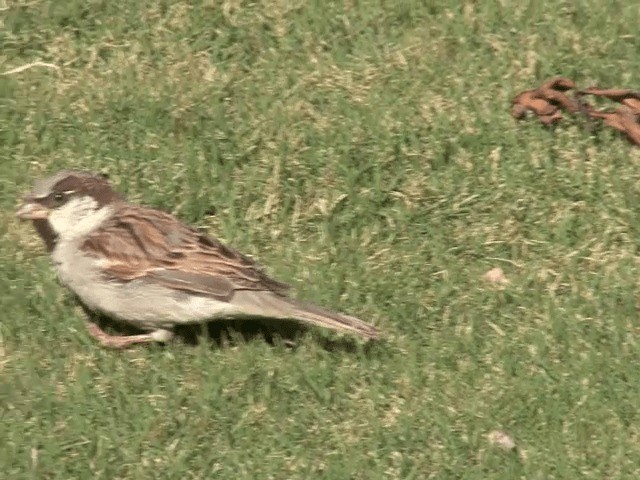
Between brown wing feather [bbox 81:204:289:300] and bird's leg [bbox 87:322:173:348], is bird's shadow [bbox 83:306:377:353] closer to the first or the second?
bird's leg [bbox 87:322:173:348]

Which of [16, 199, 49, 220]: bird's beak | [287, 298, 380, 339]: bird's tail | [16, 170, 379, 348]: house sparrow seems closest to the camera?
[287, 298, 380, 339]: bird's tail

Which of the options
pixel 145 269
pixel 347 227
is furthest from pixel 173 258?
pixel 347 227

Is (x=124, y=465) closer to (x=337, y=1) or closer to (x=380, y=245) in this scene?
(x=380, y=245)

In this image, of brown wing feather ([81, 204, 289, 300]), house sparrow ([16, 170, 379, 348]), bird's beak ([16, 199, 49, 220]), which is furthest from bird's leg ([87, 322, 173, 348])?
bird's beak ([16, 199, 49, 220])

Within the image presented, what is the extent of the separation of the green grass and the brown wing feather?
0.27 meters

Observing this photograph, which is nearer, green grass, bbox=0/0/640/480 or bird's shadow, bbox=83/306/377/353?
green grass, bbox=0/0/640/480

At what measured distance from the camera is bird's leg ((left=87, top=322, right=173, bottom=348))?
6.21m

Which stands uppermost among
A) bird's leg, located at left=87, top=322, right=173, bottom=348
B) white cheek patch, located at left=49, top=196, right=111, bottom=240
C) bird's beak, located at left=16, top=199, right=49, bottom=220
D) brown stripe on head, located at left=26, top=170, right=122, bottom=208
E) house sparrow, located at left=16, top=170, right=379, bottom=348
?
brown stripe on head, located at left=26, top=170, right=122, bottom=208

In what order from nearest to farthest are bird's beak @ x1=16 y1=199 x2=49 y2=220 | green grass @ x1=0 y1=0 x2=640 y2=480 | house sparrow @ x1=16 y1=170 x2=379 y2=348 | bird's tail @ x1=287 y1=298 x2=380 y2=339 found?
green grass @ x1=0 y1=0 x2=640 y2=480 → bird's tail @ x1=287 y1=298 x2=380 y2=339 → house sparrow @ x1=16 y1=170 x2=379 y2=348 → bird's beak @ x1=16 y1=199 x2=49 y2=220

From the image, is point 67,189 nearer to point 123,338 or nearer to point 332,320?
point 123,338

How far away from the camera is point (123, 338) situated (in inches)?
247

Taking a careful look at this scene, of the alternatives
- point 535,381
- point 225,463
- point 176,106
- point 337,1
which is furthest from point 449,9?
point 225,463

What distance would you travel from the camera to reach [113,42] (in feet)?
26.6

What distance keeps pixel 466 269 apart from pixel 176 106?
1.82m
